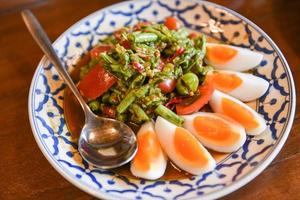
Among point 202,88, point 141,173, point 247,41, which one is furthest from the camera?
point 247,41

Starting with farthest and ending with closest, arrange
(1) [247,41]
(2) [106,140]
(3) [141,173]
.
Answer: (1) [247,41]
(2) [106,140]
(3) [141,173]

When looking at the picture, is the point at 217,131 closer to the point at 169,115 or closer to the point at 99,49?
the point at 169,115

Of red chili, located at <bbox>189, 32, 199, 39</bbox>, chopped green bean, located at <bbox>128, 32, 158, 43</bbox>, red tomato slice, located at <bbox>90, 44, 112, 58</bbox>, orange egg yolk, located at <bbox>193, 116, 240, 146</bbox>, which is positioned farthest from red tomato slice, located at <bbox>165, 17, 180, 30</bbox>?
orange egg yolk, located at <bbox>193, 116, 240, 146</bbox>

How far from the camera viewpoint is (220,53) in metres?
1.56

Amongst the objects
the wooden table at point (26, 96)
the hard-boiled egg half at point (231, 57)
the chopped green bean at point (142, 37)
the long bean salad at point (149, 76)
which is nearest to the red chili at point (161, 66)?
the long bean salad at point (149, 76)

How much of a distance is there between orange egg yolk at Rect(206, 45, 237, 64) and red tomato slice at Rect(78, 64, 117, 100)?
446 mm

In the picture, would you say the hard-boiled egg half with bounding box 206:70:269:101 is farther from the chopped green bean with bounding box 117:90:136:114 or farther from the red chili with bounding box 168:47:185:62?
the chopped green bean with bounding box 117:90:136:114

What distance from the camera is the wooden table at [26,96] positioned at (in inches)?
49.4

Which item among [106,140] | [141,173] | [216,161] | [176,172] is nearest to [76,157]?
[106,140]

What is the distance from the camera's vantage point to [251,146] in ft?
4.19

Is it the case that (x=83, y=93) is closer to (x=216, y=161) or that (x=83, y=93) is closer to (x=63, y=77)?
(x=63, y=77)

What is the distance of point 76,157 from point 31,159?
0.21 m

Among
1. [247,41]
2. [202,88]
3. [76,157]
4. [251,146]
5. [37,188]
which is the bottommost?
[37,188]

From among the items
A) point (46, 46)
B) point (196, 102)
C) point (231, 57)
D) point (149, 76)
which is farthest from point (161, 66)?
point (46, 46)
